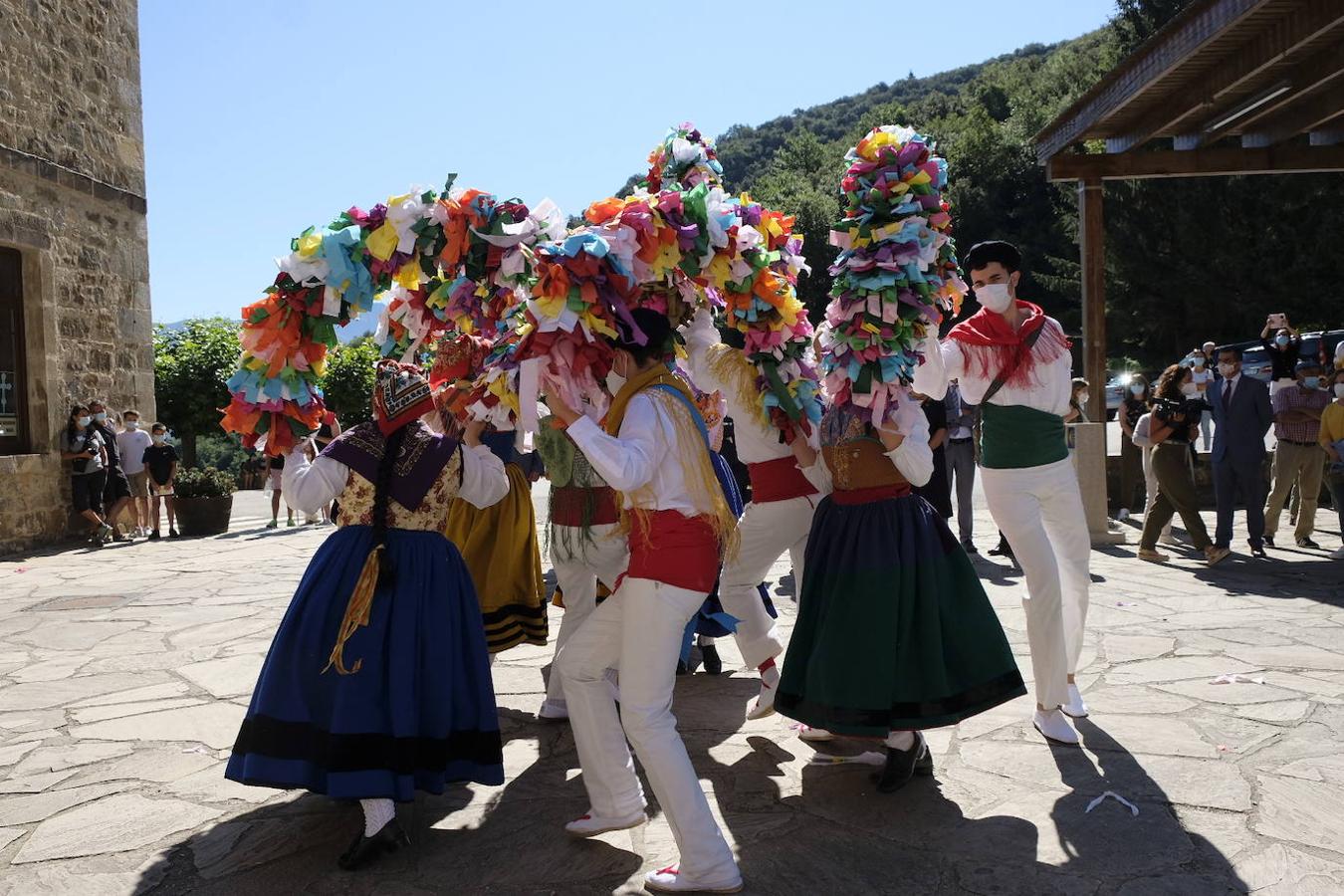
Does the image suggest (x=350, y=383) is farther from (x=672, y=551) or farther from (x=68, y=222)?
(x=672, y=551)

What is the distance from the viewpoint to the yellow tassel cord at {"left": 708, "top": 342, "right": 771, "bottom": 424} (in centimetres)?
461

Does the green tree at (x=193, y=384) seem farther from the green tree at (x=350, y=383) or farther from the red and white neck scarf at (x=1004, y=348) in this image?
the red and white neck scarf at (x=1004, y=348)

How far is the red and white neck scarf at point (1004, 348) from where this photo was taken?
4.63 metres

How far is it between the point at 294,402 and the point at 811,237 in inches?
1703

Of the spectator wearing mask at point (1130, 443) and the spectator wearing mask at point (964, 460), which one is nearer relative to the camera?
the spectator wearing mask at point (964, 460)

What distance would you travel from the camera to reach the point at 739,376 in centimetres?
463

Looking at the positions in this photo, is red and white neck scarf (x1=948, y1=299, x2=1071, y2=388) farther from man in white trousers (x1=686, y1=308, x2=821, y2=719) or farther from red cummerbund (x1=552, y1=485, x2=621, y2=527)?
red cummerbund (x1=552, y1=485, x2=621, y2=527)

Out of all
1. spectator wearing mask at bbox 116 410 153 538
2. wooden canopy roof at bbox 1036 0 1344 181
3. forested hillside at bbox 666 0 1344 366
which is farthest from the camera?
forested hillside at bbox 666 0 1344 366

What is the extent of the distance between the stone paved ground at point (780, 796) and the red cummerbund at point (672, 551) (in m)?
0.97

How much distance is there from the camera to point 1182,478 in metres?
9.16

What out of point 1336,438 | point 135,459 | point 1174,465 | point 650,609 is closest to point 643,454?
point 650,609

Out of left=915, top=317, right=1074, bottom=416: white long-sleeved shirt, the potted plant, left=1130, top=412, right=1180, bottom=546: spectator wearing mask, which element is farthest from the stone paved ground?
the potted plant

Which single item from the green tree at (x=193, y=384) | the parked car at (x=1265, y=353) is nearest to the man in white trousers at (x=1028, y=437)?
the parked car at (x=1265, y=353)

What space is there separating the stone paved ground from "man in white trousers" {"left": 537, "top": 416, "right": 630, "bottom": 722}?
691 millimetres
